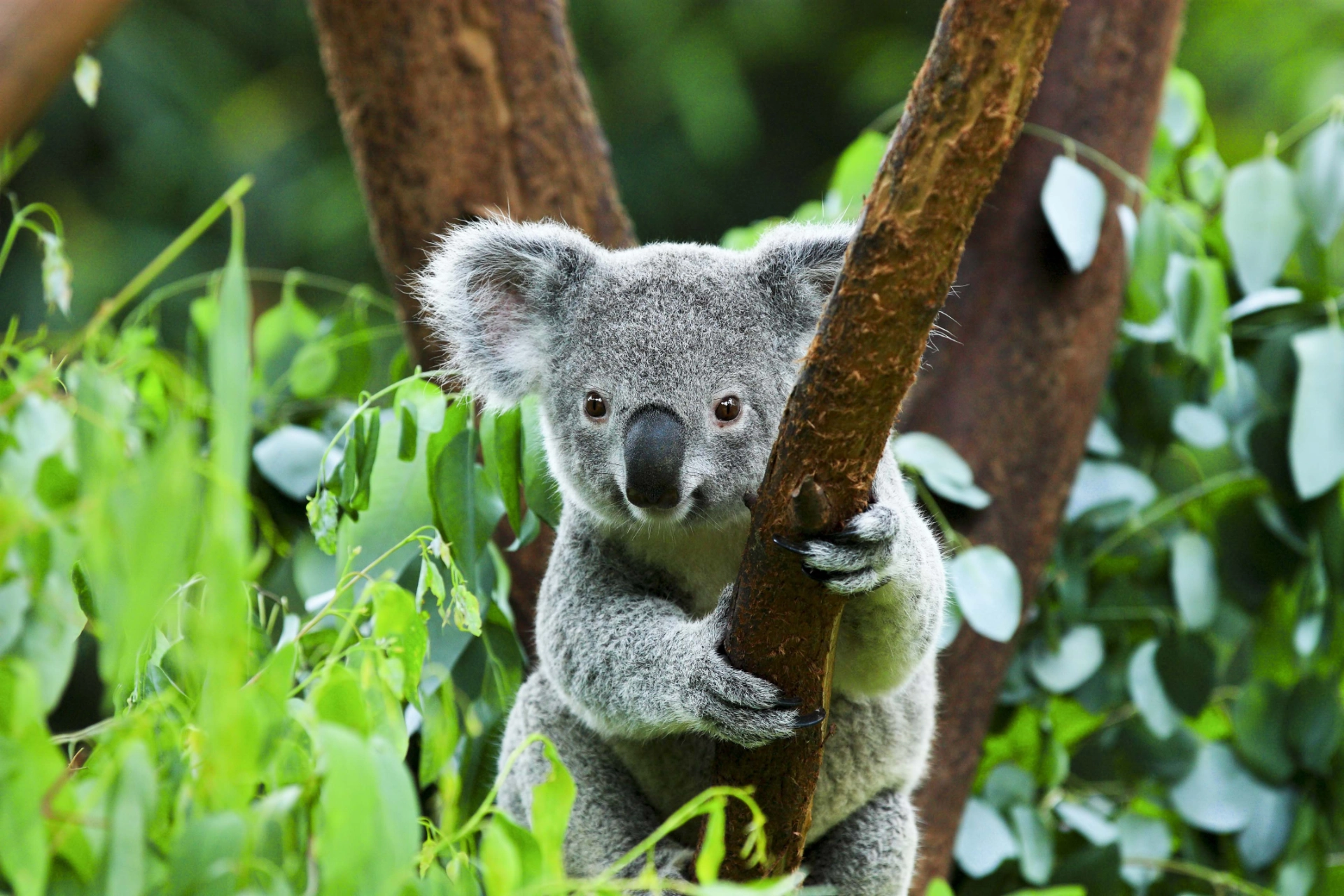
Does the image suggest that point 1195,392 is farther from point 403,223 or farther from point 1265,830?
point 403,223

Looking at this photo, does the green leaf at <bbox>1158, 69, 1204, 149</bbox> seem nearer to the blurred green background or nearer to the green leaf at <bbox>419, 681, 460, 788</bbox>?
the green leaf at <bbox>419, 681, 460, 788</bbox>

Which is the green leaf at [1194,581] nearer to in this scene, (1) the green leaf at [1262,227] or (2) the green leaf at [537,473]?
(1) the green leaf at [1262,227]

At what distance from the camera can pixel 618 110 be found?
8516 millimetres

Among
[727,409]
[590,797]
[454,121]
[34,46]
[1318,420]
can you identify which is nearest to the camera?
[34,46]

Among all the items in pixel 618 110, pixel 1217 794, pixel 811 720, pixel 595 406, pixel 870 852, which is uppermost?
pixel 618 110

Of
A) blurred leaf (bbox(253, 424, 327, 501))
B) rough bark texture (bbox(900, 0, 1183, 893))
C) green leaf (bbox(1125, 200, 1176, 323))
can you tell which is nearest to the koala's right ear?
blurred leaf (bbox(253, 424, 327, 501))

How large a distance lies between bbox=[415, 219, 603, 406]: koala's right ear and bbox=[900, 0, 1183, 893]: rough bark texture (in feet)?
3.52

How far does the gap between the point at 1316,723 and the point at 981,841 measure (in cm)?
83

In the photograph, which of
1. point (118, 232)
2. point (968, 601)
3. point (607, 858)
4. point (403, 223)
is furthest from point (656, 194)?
point (607, 858)

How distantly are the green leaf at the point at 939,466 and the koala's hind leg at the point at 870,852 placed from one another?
0.72 metres

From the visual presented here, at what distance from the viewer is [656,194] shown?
848cm

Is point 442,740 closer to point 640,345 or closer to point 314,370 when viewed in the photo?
point 640,345

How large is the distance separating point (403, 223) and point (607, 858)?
61.7 inches

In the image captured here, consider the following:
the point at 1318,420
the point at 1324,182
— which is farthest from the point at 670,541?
the point at 1324,182
